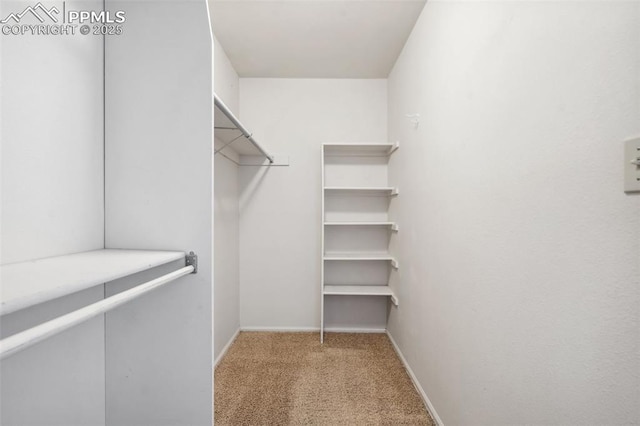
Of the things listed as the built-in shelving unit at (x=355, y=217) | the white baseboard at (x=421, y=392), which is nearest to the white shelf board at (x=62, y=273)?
the white baseboard at (x=421, y=392)

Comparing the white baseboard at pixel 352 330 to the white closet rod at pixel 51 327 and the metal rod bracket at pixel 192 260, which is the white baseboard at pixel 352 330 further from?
the white closet rod at pixel 51 327

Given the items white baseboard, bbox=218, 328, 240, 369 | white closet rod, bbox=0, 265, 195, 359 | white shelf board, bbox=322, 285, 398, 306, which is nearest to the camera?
white closet rod, bbox=0, 265, 195, 359

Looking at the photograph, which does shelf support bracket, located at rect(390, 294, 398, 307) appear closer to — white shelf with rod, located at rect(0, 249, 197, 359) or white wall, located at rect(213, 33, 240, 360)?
white wall, located at rect(213, 33, 240, 360)

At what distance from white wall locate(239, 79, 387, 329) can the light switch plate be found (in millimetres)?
2343

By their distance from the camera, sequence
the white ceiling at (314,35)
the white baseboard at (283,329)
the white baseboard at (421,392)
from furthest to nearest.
A: the white baseboard at (283,329) → the white ceiling at (314,35) → the white baseboard at (421,392)

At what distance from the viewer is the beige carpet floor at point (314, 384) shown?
1664 millimetres

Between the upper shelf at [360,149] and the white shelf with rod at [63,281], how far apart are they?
1.94 m

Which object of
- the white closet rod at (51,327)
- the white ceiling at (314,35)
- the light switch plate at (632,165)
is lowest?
the white closet rod at (51,327)

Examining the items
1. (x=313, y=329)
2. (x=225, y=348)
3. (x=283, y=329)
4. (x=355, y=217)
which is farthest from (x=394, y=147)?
(x=225, y=348)

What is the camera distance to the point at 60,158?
93 cm

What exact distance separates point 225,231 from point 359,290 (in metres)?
1.32

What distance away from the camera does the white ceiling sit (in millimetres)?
1889

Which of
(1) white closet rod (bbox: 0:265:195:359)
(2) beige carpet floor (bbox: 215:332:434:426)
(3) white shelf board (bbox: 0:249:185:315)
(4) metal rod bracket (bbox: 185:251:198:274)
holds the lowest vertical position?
(2) beige carpet floor (bbox: 215:332:434:426)

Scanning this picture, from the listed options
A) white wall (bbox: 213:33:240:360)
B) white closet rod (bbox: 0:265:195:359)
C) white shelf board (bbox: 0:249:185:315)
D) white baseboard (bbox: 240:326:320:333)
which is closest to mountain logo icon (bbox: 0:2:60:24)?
white shelf board (bbox: 0:249:185:315)
